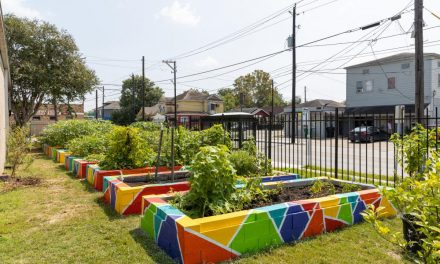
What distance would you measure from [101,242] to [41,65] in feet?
67.8

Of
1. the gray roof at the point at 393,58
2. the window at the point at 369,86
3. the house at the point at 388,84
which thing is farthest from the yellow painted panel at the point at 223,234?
the window at the point at 369,86

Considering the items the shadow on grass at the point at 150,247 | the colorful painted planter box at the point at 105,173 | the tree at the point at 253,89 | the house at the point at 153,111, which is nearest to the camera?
the shadow on grass at the point at 150,247

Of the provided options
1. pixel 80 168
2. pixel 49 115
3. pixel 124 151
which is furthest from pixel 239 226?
pixel 49 115

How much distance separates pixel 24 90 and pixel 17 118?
2.77 meters

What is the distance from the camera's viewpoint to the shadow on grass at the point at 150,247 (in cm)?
356

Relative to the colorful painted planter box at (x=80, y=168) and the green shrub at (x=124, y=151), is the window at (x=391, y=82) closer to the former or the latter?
the green shrub at (x=124, y=151)

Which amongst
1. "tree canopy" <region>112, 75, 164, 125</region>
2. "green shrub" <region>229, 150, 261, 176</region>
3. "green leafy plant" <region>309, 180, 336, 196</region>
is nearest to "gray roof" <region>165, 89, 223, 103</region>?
"tree canopy" <region>112, 75, 164, 125</region>

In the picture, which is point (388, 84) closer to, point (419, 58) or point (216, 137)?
point (419, 58)

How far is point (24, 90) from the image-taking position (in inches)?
877

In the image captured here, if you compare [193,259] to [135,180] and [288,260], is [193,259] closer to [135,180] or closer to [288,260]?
[288,260]

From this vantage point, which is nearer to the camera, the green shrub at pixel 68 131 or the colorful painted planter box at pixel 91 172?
the colorful painted planter box at pixel 91 172

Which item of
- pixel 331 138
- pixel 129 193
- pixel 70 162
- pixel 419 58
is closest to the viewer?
pixel 129 193

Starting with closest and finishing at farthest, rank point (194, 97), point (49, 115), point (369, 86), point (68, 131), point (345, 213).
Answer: point (345, 213)
point (68, 131)
point (369, 86)
point (194, 97)
point (49, 115)

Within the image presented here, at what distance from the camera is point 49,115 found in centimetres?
5506
